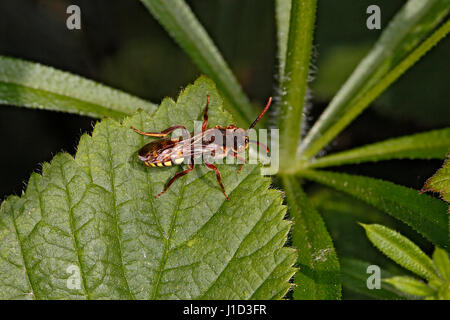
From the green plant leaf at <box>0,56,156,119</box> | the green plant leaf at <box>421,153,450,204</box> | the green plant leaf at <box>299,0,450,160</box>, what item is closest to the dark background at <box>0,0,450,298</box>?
the green plant leaf at <box>299,0,450,160</box>

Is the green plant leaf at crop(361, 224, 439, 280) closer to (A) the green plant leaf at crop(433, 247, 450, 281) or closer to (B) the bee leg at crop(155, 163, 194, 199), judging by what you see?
(A) the green plant leaf at crop(433, 247, 450, 281)

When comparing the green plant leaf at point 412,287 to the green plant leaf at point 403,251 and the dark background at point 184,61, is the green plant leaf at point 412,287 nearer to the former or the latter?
the green plant leaf at point 403,251

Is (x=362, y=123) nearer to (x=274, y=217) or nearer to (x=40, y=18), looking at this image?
(x=274, y=217)

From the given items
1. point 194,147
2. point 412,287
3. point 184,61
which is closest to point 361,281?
point 412,287

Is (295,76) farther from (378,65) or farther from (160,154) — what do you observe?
(160,154)

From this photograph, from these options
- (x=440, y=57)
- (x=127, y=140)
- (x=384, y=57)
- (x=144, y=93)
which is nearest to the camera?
(x=127, y=140)

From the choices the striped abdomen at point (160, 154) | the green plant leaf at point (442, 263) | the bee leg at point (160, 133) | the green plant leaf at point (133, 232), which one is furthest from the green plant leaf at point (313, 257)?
the bee leg at point (160, 133)
